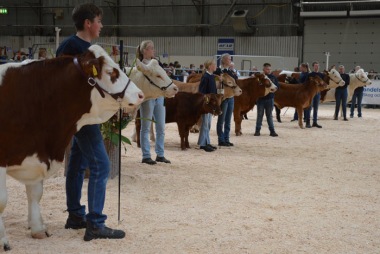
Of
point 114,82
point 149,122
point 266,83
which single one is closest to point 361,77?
point 266,83

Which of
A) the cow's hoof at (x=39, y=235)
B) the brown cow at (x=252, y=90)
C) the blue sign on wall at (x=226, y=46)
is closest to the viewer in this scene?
the cow's hoof at (x=39, y=235)

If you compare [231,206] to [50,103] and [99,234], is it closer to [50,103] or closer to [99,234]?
[99,234]

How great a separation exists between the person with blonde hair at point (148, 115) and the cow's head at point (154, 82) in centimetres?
15

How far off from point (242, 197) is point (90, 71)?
10.1ft

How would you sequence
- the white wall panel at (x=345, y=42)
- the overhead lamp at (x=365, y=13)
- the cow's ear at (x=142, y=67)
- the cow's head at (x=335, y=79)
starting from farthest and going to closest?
the white wall panel at (x=345, y=42) → the overhead lamp at (x=365, y=13) → the cow's head at (x=335, y=79) → the cow's ear at (x=142, y=67)

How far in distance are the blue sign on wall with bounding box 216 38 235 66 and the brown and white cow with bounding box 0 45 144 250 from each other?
29164 millimetres

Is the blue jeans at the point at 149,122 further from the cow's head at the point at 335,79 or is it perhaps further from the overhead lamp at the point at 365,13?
the overhead lamp at the point at 365,13

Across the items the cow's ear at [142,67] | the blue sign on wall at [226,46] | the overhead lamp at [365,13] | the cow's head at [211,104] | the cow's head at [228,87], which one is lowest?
the cow's head at [211,104]

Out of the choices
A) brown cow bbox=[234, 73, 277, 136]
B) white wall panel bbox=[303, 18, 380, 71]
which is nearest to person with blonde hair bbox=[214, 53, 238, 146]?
brown cow bbox=[234, 73, 277, 136]

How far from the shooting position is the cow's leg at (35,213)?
441cm

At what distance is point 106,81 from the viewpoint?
4012 mm

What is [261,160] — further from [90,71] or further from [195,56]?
[195,56]

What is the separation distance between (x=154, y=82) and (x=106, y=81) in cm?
435

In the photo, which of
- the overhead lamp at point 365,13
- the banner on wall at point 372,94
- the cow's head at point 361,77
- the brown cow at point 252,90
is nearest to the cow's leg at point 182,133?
the brown cow at point 252,90
